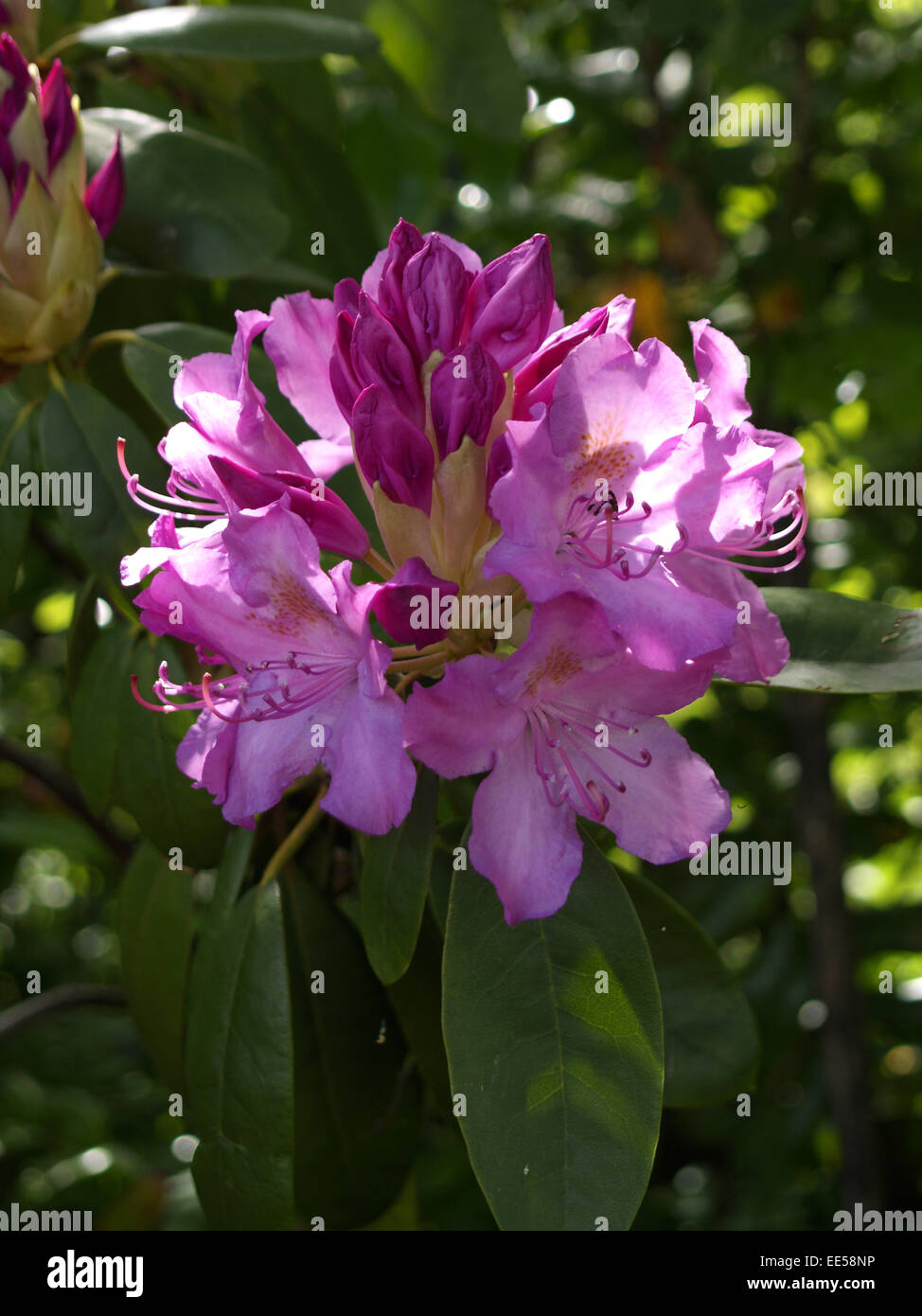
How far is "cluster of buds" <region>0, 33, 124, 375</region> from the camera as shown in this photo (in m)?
1.02

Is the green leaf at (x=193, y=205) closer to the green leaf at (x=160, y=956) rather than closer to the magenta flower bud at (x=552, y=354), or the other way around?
the magenta flower bud at (x=552, y=354)

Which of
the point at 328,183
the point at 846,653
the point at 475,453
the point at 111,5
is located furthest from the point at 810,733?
the point at 111,5

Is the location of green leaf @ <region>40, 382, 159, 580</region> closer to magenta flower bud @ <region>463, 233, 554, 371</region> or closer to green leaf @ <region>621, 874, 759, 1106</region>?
magenta flower bud @ <region>463, 233, 554, 371</region>

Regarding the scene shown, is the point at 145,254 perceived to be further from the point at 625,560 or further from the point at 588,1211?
the point at 588,1211

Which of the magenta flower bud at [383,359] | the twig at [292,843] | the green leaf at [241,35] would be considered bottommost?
the twig at [292,843]

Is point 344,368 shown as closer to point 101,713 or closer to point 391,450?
point 391,450

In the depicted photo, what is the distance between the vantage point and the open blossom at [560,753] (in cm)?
71

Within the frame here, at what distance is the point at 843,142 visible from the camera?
224 cm

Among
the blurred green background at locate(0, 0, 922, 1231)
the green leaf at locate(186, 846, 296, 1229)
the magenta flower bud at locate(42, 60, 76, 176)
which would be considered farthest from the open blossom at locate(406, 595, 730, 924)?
the blurred green background at locate(0, 0, 922, 1231)

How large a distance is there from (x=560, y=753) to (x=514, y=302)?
312 millimetres

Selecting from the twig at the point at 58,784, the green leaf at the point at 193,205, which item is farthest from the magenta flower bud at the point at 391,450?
the twig at the point at 58,784

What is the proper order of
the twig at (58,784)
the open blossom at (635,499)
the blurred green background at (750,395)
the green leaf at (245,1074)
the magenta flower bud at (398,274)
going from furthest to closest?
the blurred green background at (750,395) → the twig at (58,784) → the green leaf at (245,1074) → the magenta flower bud at (398,274) → the open blossom at (635,499)

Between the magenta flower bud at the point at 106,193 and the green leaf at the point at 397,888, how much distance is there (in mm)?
628

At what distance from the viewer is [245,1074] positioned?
0.95 meters
